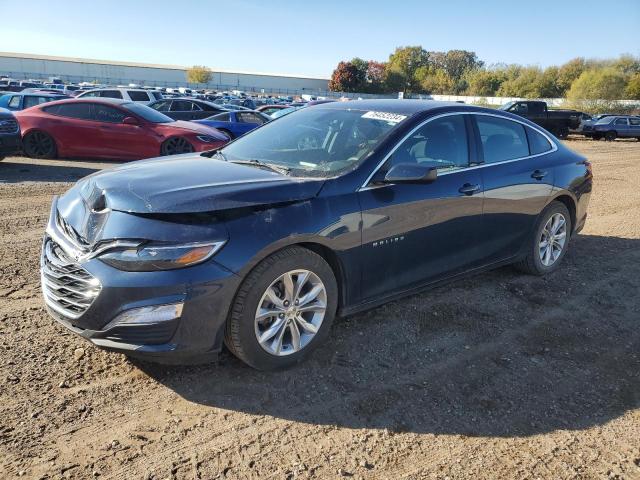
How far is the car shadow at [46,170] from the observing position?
Answer: 9.09 metres

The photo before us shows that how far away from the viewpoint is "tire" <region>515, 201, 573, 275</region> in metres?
4.99

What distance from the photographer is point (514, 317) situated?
14.0ft

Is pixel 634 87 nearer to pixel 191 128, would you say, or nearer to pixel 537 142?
pixel 191 128

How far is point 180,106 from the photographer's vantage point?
55.8ft

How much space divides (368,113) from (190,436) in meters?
2.76

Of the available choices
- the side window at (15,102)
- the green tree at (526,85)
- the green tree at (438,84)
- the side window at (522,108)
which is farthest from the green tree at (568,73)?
the side window at (15,102)

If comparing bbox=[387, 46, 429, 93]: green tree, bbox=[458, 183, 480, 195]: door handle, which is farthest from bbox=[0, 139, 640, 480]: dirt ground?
bbox=[387, 46, 429, 93]: green tree

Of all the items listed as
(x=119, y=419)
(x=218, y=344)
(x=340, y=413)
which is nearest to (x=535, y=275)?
(x=340, y=413)

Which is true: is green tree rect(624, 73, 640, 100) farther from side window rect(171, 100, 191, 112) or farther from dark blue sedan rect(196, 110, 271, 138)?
dark blue sedan rect(196, 110, 271, 138)

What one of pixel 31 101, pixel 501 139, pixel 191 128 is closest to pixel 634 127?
pixel 191 128

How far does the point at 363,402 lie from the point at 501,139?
2879mm

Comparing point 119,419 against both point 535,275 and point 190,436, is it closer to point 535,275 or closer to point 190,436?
point 190,436

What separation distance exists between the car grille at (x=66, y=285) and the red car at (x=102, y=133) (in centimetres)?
790

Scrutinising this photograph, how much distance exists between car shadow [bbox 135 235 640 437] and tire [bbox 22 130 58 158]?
950 cm
